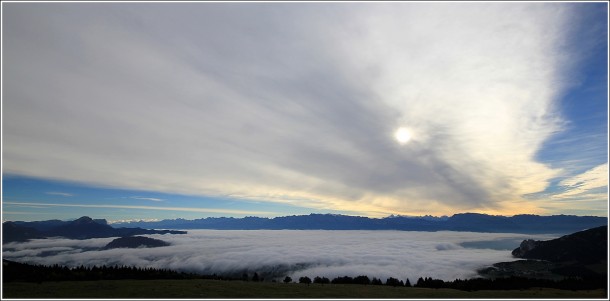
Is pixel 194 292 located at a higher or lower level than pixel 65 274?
higher

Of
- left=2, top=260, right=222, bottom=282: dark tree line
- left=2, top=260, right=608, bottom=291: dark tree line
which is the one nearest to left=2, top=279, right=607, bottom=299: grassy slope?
left=2, top=260, right=222, bottom=282: dark tree line

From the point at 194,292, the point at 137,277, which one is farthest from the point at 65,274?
the point at 194,292

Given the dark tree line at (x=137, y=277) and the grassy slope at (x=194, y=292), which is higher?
the grassy slope at (x=194, y=292)

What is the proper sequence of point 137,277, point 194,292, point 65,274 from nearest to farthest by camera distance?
point 194,292
point 65,274
point 137,277

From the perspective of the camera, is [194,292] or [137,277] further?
[137,277]

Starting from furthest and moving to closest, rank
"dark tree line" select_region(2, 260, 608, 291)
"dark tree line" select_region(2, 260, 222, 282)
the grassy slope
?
"dark tree line" select_region(2, 260, 608, 291) < "dark tree line" select_region(2, 260, 222, 282) < the grassy slope

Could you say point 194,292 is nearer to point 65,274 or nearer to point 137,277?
point 137,277

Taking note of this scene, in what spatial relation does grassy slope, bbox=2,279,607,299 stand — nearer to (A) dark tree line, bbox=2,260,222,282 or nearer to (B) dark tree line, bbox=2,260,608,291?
(A) dark tree line, bbox=2,260,222,282

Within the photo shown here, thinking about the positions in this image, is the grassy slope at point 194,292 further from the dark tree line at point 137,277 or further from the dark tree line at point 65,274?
the dark tree line at point 137,277

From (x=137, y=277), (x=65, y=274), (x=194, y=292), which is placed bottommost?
(x=137, y=277)

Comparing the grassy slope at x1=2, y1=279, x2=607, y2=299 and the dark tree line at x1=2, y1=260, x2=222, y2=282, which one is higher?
the grassy slope at x1=2, y1=279, x2=607, y2=299

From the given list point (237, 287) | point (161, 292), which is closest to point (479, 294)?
point (237, 287)

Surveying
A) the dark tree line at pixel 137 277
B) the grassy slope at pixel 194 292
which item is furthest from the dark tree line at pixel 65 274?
the grassy slope at pixel 194 292

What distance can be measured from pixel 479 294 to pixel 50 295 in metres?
62.3
